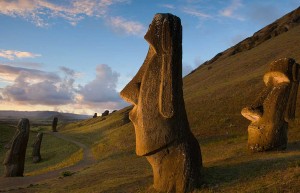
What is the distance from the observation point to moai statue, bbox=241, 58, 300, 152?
17.5 m

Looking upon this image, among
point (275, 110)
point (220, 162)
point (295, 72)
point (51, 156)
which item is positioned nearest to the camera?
point (220, 162)

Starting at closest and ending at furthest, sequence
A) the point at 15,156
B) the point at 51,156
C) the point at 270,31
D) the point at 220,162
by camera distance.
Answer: the point at 220,162 < the point at 15,156 < the point at 51,156 < the point at 270,31

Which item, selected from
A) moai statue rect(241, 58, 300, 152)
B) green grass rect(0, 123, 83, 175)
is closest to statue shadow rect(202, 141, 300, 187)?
moai statue rect(241, 58, 300, 152)

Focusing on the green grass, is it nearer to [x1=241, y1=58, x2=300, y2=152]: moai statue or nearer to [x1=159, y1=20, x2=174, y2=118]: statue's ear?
[x1=241, y1=58, x2=300, y2=152]: moai statue

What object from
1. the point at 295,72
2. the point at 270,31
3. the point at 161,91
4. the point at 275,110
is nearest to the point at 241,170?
the point at 161,91

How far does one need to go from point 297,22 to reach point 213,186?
88.4 meters

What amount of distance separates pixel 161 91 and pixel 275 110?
27.1 feet

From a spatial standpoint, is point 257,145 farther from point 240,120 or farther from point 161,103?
point 240,120

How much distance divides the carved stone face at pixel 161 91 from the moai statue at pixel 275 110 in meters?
7.15

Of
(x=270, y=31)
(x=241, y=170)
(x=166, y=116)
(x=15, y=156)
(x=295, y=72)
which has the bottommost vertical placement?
(x=241, y=170)

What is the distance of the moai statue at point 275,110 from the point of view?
1750cm

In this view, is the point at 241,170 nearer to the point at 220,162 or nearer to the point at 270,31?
the point at 220,162

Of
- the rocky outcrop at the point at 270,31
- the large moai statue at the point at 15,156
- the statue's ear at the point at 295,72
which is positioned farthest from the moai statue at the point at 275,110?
the rocky outcrop at the point at 270,31

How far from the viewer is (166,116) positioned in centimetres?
1155
